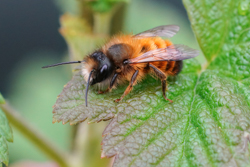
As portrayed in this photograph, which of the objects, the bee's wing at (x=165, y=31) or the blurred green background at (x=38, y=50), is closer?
the bee's wing at (x=165, y=31)

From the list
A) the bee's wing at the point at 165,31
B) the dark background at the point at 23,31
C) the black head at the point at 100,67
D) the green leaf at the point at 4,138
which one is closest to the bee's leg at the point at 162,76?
the black head at the point at 100,67

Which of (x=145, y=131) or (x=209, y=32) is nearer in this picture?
(x=145, y=131)

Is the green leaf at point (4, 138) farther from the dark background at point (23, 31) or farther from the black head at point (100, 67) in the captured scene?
the dark background at point (23, 31)

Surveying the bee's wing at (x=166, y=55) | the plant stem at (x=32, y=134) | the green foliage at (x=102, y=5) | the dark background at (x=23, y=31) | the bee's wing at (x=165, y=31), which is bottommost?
the plant stem at (x=32, y=134)

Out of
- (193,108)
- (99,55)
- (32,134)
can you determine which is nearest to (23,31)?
(32,134)

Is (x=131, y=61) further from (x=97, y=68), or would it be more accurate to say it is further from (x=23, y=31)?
(x=23, y=31)

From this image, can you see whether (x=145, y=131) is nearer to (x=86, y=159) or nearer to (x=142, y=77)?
(x=142, y=77)

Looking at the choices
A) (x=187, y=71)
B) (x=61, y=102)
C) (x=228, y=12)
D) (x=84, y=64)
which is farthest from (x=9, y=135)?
(x=228, y=12)

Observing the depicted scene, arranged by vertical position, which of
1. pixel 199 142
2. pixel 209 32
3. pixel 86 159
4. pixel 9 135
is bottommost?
pixel 86 159
